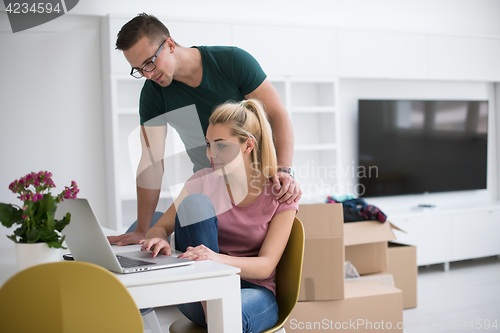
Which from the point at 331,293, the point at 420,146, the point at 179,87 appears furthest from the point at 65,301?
the point at 420,146

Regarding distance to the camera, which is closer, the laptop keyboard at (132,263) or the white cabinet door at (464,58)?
the laptop keyboard at (132,263)

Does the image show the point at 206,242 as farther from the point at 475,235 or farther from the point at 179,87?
the point at 475,235

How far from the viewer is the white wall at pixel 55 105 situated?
2.89 meters

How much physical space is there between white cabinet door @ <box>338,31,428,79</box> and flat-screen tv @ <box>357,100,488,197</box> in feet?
0.83

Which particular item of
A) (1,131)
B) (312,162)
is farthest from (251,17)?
(1,131)

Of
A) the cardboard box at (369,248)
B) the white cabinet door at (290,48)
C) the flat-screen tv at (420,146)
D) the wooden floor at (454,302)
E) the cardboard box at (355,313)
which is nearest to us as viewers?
the cardboard box at (355,313)

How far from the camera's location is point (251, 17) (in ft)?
11.3

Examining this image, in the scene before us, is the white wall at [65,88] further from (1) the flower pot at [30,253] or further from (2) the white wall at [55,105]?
(1) the flower pot at [30,253]

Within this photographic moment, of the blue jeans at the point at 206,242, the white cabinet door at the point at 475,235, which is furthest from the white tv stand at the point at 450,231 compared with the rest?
the blue jeans at the point at 206,242

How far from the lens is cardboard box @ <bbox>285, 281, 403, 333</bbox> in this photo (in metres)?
1.72

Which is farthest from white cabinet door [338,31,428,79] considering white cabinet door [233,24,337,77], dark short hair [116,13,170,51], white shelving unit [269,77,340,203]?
dark short hair [116,13,170,51]

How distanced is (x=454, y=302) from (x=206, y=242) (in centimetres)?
211

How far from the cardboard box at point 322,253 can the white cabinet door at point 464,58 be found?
8.45ft

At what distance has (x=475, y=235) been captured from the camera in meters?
3.62
